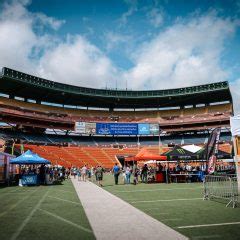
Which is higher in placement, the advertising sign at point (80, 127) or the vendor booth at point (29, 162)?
the advertising sign at point (80, 127)

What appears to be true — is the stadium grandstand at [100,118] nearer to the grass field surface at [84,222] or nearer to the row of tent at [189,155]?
the row of tent at [189,155]

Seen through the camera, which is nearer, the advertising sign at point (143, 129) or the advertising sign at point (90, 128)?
the advertising sign at point (90, 128)

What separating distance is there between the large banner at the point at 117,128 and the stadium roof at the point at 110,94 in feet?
30.9

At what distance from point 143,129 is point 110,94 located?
13690 millimetres

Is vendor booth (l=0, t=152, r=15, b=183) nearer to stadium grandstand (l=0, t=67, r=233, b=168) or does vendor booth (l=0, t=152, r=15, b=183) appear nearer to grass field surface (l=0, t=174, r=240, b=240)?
grass field surface (l=0, t=174, r=240, b=240)

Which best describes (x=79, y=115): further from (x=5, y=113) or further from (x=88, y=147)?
(x=5, y=113)

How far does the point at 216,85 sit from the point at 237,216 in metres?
62.6

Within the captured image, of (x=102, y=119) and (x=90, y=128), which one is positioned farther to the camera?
(x=102, y=119)

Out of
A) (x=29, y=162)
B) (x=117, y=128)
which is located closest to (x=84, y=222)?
(x=29, y=162)

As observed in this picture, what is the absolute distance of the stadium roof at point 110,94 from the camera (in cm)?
6091

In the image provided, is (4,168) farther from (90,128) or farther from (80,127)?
(90,128)

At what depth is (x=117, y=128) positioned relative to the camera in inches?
2512

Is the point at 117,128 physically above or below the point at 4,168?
above

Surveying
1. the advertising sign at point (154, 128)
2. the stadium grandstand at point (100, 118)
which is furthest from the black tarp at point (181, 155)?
the advertising sign at point (154, 128)
